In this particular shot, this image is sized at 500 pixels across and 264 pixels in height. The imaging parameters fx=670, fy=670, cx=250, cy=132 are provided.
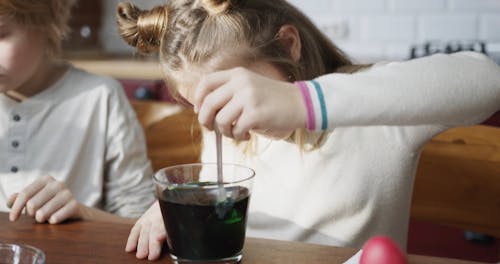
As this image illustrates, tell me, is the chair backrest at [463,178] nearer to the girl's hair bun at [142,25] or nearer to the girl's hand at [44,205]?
the girl's hair bun at [142,25]

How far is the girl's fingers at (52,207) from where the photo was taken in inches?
39.0

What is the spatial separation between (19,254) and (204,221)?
0.21 m

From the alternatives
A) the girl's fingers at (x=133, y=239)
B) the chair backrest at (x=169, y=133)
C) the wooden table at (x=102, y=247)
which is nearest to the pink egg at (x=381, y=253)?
the wooden table at (x=102, y=247)

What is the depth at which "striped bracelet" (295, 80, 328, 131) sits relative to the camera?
73cm

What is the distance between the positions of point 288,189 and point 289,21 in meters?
0.31

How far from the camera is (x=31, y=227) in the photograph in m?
0.97

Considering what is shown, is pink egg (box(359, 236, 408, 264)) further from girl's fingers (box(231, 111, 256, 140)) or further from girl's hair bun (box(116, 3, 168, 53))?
girl's hair bun (box(116, 3, 168, 53))

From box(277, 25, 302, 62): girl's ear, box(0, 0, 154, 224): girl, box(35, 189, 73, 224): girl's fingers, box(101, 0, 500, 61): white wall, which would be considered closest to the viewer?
box(35, 189, 73, 224): girl's fingers

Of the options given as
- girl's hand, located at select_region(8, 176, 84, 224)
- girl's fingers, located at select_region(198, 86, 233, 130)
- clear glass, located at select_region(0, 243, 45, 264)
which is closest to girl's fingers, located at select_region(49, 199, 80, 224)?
girl's hand, located at select_region(8, 176, 84, 224)

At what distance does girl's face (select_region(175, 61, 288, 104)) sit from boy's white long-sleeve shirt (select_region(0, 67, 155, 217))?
0.40 m

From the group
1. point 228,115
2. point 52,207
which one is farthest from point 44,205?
point 228,115

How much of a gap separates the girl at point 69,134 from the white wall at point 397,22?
4.43ft

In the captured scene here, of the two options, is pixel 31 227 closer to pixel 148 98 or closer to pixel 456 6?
pixel 148 98

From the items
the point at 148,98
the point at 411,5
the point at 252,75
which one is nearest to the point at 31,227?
the point at 252,75
